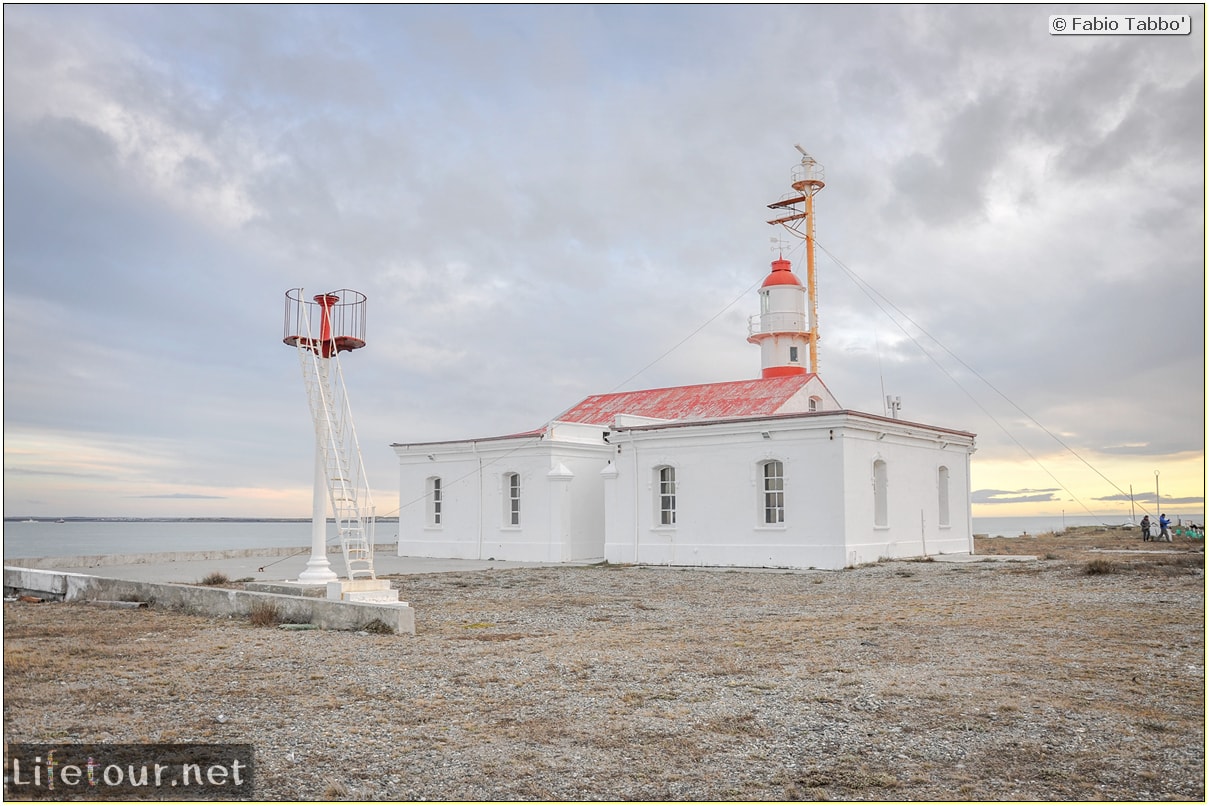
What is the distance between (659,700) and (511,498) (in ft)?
62.3

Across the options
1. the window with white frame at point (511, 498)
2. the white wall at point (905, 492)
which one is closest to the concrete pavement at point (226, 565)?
the window with white frame at point (511, 498)

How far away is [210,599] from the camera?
37.5ft

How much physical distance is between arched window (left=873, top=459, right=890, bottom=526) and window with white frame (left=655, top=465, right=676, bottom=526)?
4.57 meters

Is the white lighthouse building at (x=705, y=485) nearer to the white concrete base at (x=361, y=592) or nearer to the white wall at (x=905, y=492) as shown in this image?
the white wall at (x=905, y=492)

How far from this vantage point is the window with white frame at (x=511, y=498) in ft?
82.4

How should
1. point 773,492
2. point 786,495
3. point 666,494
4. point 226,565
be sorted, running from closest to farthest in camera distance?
point 786,495 < point 773,492 < point 226,565 < point 666,494

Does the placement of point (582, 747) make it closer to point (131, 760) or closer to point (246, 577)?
point (131, 760)

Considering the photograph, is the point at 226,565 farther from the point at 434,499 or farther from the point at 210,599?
the point at 210,599

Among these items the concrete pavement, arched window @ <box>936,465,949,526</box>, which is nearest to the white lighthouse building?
arched window @ <box>936,465,949,526</box>

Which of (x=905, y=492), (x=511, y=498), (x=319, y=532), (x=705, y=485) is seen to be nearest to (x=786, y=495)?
(x=705, y=485)

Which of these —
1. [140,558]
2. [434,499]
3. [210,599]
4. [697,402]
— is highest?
[697,402]

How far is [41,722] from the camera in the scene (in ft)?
18.4

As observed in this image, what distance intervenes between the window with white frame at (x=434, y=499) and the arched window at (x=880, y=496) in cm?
1204

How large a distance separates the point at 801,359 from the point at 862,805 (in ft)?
85.0
